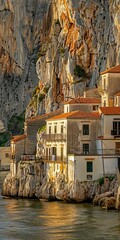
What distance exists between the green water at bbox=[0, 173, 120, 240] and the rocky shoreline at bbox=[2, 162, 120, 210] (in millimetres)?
1123

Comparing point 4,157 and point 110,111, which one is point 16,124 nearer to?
point 4,157

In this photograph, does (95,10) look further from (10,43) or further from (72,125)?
(10,43)

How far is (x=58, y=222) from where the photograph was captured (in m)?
55.6

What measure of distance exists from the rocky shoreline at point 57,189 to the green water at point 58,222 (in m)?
1.12

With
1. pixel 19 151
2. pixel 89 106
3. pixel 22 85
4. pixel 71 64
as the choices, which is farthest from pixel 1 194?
pixel 22 85

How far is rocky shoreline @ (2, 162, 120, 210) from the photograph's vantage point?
206 feet

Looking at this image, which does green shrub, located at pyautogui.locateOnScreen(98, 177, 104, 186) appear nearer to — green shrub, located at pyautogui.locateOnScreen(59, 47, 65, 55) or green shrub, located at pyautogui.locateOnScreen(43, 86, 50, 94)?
green shrub, located at pyautogui.locateOnScreen(59, 47, 65, 55)

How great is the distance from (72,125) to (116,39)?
25.4 meters

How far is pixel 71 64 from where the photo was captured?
103062 millimetres

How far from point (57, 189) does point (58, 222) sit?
1293cm

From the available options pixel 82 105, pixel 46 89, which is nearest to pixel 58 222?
pixel 82 105

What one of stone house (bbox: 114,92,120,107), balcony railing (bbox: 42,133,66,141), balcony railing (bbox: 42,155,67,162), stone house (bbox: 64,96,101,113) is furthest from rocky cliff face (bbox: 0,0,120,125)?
balcony railing (bbox: 42,155,67,162)

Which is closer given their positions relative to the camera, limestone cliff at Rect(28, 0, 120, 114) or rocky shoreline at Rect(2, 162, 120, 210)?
rocky shoreline at Rect(2, 162, 120, 210)

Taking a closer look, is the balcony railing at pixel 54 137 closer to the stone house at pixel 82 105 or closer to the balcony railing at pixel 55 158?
the balcony railing at pixel 55 158
